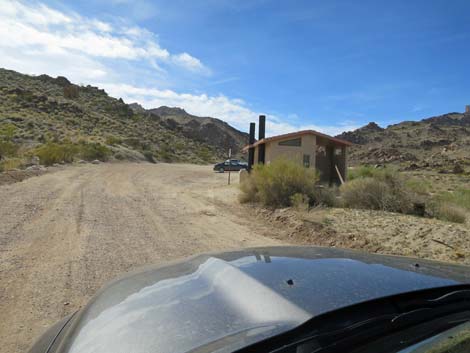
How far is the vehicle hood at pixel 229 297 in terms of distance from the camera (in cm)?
156

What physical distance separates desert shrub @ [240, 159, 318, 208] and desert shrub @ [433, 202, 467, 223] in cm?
405

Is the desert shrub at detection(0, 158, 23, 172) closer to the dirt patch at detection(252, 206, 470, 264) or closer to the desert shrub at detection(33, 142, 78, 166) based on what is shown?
the desert shrub at detection(33, 142, 78, 166)

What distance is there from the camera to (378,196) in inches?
516

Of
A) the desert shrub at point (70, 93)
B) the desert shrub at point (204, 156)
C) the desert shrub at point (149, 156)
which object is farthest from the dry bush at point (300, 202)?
the desert shrub at point (70, 93)

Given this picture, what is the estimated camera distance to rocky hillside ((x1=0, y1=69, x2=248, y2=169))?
38.9m

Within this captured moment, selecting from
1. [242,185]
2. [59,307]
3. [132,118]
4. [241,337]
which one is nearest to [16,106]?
[132,118]

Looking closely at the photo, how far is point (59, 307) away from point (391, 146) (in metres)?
76.8

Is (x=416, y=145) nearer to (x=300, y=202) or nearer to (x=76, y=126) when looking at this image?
(x=76, y=126)

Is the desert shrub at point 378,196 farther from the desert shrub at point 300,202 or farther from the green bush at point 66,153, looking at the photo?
the green bush at point 66,153

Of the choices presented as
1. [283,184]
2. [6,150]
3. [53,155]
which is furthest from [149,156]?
[283,184]

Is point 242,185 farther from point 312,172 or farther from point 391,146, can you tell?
point 391,146

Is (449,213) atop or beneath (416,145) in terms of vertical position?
beneath

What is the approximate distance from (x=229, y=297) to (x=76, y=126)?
59828mm

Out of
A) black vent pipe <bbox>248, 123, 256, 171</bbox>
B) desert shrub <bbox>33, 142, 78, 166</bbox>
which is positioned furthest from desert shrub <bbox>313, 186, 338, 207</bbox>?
desert shrub <bbox>33, 142, 78, 166</bbox>
